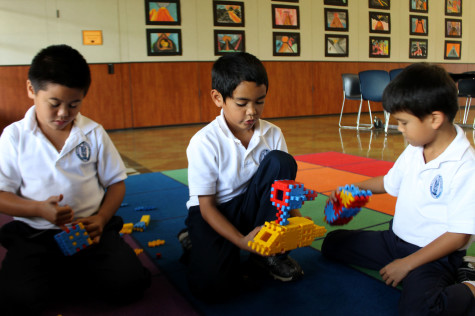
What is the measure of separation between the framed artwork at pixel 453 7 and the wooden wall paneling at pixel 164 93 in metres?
5.49

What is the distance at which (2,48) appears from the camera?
16.8 feet

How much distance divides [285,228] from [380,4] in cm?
751

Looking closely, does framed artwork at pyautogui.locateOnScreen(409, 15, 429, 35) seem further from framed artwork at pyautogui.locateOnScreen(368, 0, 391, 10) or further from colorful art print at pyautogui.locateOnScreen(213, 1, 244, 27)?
colorful art print at pyautogui.locateOnScreen(213, 1, 244, 27)

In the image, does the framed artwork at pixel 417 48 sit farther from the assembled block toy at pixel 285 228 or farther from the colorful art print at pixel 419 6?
the assembled block toy at pixel 285 228

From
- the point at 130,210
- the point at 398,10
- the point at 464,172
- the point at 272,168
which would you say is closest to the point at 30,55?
the point at 130,210

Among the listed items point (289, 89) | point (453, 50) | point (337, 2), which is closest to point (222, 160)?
point (289, 89)

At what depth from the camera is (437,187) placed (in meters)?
1.12

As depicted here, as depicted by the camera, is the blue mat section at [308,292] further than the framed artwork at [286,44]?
No

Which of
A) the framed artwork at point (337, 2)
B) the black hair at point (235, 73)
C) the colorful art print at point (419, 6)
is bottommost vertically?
the black hair at point (235, 73)

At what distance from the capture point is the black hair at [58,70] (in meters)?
1.15

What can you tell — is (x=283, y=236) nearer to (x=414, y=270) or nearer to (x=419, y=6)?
(x=414, y=270)

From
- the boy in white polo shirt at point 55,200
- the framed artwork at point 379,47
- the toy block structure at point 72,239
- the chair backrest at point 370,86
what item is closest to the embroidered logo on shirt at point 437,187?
the boy in white polo shirt at point 55,200

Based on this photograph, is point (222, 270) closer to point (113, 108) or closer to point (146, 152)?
point (146, 152)

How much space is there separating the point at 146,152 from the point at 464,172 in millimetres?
3135
